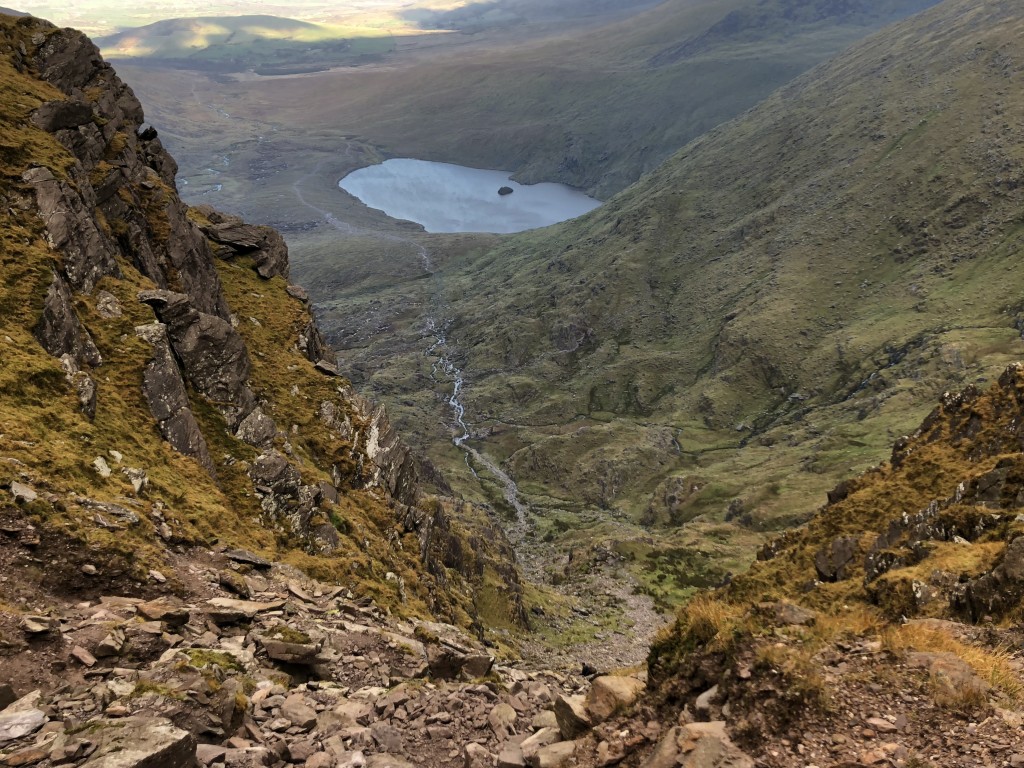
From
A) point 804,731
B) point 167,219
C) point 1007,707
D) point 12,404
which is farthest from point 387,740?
point 167,219

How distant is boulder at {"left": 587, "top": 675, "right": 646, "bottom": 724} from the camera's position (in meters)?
15.6

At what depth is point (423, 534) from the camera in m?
55.7

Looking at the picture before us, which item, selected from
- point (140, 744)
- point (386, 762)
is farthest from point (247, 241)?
point (140, 744)

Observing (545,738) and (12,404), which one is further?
(12,404)

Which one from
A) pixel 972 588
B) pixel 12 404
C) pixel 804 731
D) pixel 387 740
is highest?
pixel 12 404

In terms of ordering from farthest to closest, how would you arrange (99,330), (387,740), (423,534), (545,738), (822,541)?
(423,534), (822,541), (99,330), (387,740), (545,738)

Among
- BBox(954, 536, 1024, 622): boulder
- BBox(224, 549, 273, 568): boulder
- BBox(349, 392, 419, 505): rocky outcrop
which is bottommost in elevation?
BBox(349, 392, 419, 505): rocky outcrop

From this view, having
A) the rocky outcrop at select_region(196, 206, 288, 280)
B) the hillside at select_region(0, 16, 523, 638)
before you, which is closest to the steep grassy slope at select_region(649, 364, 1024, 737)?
the hillside at select_region(0, 16, 523, 638)

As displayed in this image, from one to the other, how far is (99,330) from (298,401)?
16.3 metres

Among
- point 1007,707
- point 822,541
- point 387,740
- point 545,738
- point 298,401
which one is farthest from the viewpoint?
point 298,401

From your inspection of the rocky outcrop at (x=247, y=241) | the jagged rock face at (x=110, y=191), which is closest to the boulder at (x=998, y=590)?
the jagged rock face at (x=110, y=191)

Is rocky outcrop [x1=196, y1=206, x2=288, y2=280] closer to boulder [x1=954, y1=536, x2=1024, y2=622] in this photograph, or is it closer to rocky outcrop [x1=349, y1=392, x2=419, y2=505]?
rocky outcrop [x1=349, y1=392, x2=419, y2=505]

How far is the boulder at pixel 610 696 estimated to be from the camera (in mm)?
15578

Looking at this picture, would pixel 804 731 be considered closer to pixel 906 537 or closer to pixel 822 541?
pixel 906 537
